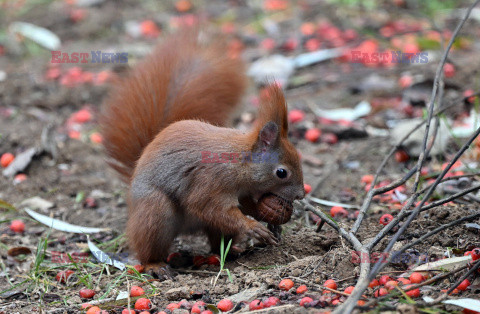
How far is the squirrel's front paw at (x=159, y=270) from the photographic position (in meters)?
3.23

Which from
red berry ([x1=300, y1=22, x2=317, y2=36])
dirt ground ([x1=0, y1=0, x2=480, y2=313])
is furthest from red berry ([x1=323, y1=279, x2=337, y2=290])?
red berry ([x1=300, y1=22, x2=317, y2=36])

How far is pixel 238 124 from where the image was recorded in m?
5.44

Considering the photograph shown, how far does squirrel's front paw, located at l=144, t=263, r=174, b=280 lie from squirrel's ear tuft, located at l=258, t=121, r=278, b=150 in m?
0.83

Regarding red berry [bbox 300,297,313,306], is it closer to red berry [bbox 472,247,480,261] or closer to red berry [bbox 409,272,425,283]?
red berry [bbox 409,272,425,283]

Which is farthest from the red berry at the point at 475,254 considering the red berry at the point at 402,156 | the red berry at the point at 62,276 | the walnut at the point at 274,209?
the red berry at the point at 62,276

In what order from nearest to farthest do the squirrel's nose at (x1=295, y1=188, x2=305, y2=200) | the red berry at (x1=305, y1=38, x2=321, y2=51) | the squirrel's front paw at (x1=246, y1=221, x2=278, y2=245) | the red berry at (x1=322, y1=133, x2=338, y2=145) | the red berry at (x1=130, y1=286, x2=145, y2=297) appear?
the red berry at (x1=130, y1=286, x2=145, y2=297), the squirrel's front paw at (x1=246, y1=221, x2=278, y2=245), the squirrel's nose at (x1=295, y1=188, x2=305, y2=200), the red berry at (x1=322, y1=133, x2=338, y2=145), the red berry at (x1=305, y1=38, x2=321, y2=51)

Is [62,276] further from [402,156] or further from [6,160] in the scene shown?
[402,156]

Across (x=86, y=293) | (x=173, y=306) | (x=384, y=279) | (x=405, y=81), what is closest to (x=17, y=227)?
(x=86, y=293)

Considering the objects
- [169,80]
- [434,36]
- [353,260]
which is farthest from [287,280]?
[434,36]

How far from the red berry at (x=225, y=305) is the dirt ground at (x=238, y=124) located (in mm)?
84

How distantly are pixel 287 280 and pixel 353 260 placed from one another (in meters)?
0.32

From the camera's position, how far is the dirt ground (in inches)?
115

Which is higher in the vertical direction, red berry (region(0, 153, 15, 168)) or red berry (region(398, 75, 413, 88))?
red berry (region(398, 75, 413, 88))

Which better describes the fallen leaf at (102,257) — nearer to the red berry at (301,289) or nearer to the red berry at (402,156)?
the red berry at (301,289)
